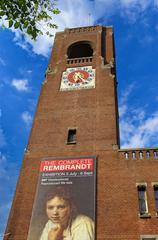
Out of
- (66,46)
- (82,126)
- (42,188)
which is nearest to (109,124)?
(82,126)

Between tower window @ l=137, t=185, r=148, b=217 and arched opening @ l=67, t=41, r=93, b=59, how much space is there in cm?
2024

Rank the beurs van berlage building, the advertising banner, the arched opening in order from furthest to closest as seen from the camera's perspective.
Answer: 1. the arched opening
2. the beurs van berlage building
3. the advertising banner

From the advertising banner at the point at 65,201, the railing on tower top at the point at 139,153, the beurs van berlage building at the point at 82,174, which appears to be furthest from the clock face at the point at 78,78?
the advertising banner at the point at 65,201

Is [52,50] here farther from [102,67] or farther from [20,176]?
[20,176]

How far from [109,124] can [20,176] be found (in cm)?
854

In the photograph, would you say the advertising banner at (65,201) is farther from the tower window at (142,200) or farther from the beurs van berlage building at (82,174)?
the tower window at (142,200)

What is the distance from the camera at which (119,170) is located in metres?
20.2

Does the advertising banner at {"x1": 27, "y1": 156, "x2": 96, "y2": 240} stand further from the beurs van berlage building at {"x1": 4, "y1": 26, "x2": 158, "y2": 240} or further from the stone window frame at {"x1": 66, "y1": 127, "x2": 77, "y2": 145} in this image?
the stone window frame at {"x1": 66, "y1": 127, "x2": 77, "y2": 145}

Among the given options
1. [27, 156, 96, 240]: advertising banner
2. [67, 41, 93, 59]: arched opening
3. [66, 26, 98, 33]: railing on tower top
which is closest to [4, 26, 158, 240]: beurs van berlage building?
[27, 156, 96, 240]: advertising banner

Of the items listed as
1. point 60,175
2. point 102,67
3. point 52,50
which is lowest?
point 60,175

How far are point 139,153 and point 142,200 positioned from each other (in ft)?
12.4

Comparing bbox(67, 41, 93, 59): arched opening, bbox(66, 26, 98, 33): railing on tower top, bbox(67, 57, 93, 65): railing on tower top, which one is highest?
bbox(66, 26, 98, 33): railing on tower top

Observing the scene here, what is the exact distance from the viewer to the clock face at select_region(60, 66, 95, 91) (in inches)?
1095

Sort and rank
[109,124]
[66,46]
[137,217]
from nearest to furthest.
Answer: [137,217]
[109,124]
[66,46]
